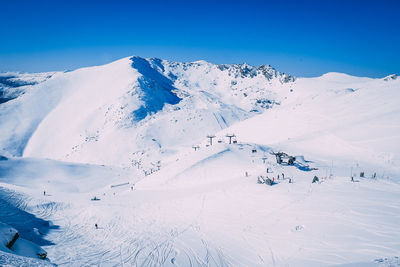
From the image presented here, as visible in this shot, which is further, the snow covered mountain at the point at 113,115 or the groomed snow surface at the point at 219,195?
the snow covered mountain at the point at 113,115

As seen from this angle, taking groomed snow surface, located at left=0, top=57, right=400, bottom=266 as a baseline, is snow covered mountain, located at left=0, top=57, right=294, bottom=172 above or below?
above

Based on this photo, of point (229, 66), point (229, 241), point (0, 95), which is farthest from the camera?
point (229, 66)

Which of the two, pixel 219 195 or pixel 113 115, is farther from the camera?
pixel 113 115

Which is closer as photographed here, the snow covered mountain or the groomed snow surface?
the groomed snow surface

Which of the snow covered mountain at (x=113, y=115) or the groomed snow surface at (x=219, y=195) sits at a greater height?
the snow covered mountain at (x=113, y=115)

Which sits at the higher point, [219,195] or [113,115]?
[113,115]

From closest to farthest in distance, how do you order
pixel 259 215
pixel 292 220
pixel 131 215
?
pixel 292 220
pixel 259 215
pixel 131 215

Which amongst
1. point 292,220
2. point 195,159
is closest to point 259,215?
point 292,220

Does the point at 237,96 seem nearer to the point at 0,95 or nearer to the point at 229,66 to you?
the point at 229,66
